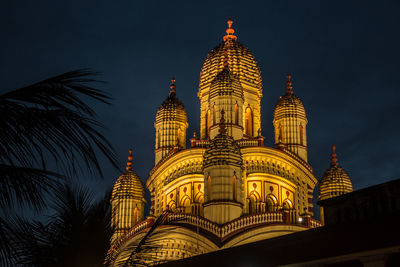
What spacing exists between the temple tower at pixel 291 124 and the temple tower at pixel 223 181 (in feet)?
24.2

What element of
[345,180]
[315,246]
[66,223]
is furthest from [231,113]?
[66,223]

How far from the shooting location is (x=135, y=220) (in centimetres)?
3912

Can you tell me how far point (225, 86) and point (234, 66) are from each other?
4.60 metres

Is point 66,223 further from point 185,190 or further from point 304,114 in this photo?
point 304,114

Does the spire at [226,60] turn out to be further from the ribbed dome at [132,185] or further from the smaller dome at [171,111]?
the ribbed dome at [132,185]

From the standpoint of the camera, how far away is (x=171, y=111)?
40.0 meters

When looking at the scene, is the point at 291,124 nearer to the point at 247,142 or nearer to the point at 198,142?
the point at 247,142

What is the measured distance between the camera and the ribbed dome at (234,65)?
39781mm

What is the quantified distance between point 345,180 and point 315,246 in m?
26.9

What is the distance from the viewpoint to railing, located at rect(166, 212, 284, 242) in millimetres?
28844

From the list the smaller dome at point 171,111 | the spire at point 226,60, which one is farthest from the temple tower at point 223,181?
the smaller dome at point 171,111

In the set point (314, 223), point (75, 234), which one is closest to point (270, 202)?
point (314, 223)

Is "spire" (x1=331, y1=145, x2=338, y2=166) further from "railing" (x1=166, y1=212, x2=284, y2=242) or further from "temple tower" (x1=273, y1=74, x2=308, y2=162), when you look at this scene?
"railing" (x1=166, y1=212, x2=284, y2=242)

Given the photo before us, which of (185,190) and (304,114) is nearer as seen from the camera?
(185,190)
